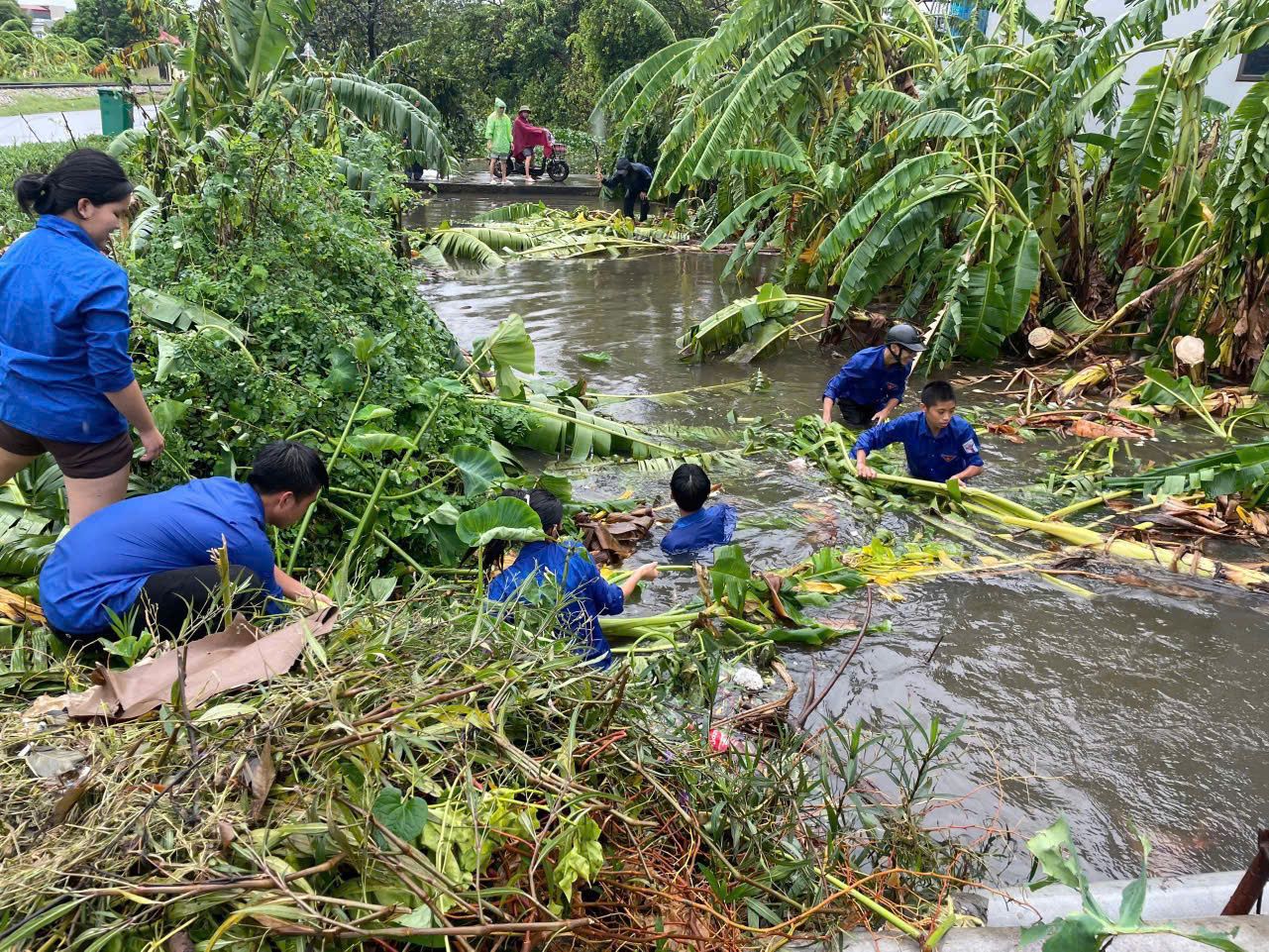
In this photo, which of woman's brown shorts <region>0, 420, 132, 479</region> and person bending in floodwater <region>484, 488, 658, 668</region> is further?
woman's brown shorts <region>0, 420, 132, 479</region>

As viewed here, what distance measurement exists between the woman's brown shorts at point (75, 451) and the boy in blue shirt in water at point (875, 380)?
192 inches

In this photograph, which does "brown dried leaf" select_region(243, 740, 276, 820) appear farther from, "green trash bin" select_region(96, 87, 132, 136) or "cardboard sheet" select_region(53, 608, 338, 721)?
"green trash bin" select_region(96, 87, 132, 136)

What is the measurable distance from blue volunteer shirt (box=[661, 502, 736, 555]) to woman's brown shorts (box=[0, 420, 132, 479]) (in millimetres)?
2927

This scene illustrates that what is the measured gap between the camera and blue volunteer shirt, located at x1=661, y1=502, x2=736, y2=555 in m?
5.56

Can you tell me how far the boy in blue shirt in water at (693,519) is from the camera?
5422 mm

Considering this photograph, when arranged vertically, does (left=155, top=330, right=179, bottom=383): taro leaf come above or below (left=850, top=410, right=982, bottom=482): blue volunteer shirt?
above

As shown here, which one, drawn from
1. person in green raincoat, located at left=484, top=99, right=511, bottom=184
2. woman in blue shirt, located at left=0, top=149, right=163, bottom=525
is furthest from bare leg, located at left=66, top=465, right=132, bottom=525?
person in green raincoat, located at left=484, top=99, right=511, bottom=184

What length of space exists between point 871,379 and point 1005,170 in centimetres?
467

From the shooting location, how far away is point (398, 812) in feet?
7.36

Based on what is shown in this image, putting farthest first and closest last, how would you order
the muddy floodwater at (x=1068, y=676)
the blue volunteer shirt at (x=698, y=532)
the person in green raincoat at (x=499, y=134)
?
the person in green raincoat at (x=499, y=134) < the blue volunteer shirt at (x=698, y=532) < the muddy floodwater at (x=1068, y=676)

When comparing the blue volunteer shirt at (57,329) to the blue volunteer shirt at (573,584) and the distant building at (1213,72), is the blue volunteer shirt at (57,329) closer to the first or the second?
the blue volunteer shirt at (573,584)

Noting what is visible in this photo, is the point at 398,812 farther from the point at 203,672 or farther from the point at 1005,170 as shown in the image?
the point at 1005,170

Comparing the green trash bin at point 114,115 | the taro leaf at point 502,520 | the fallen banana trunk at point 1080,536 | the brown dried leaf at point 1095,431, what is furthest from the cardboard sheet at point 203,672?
the green trash bin at point 114,115

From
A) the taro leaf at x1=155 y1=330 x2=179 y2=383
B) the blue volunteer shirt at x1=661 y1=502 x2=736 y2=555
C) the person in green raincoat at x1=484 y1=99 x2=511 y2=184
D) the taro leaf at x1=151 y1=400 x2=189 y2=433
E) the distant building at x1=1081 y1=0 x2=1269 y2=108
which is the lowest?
the blue volunteer shirt at x1=661 y1=502 x2=736 y2=555
